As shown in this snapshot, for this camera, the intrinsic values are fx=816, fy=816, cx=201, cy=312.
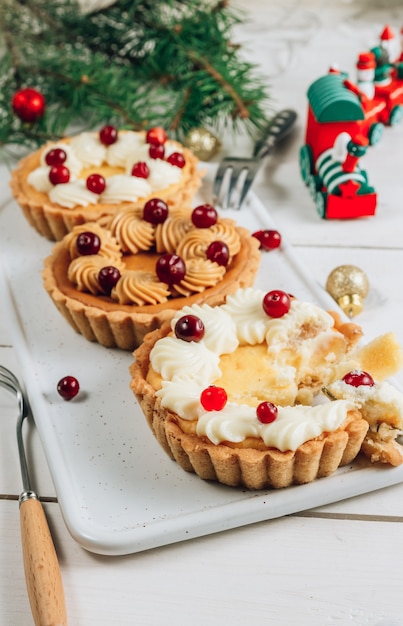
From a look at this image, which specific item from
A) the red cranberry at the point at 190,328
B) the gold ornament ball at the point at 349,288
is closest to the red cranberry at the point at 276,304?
the red cranberry at the point at 190,328

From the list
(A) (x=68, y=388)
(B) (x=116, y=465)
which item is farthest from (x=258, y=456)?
(A) (x=68, y=388)

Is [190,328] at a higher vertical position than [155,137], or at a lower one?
lower

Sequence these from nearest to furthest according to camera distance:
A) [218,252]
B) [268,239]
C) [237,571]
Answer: [237,571], [218,252], [268,239]

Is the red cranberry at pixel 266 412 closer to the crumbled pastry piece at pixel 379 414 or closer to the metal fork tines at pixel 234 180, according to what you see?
the crumbled pastry piece at pixel 379 414

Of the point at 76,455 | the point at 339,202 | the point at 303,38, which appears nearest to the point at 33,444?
the point at 76,455

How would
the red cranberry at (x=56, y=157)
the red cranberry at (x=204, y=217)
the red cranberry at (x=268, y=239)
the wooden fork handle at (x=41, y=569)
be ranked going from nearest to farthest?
the wooden fork handle at (x=41, y=569) → the red cranberry at (x=204, y=217) → the red cranberry at (x=268, y=239) → the red cranberry at (x=56, y=157)

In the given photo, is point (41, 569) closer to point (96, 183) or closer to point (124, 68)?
point (96, 183)
